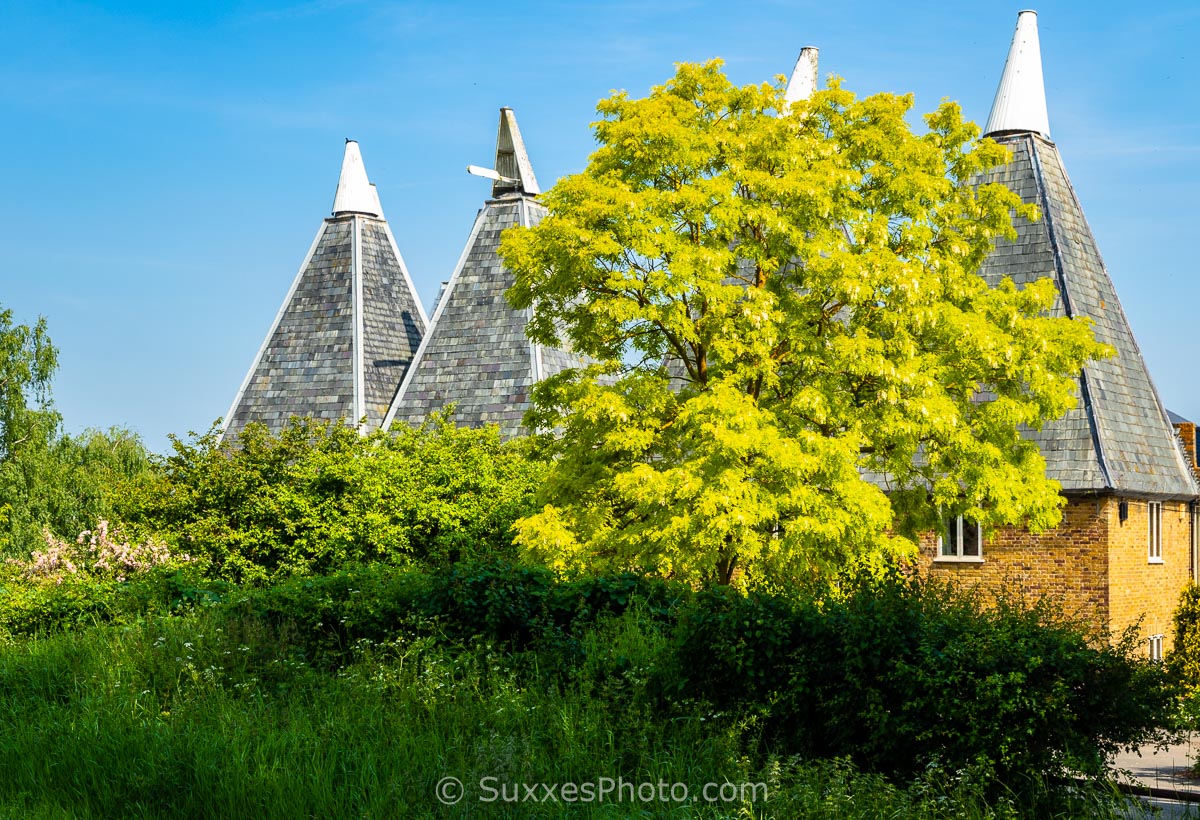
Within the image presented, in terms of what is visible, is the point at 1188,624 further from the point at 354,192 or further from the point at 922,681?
the point at 354,192

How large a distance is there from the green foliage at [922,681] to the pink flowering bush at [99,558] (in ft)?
43.7

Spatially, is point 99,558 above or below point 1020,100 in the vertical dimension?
below

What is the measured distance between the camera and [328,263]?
35.6 metres

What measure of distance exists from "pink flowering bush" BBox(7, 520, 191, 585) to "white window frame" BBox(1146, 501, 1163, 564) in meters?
17.4

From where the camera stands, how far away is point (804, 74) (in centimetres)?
2708

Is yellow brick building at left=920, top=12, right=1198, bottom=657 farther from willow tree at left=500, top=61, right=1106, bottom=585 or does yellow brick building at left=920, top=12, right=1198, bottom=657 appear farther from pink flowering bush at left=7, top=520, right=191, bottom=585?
pink flowering bush at left=7, top=520, right=191, bottom=585

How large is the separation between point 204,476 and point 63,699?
39.4 feet

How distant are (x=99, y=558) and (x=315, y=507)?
3.61 metres

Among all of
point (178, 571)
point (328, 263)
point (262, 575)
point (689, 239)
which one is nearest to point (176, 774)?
point (178, 571)

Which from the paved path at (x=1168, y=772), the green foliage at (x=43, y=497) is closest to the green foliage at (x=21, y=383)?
the green foliage at (x=43, y=497)

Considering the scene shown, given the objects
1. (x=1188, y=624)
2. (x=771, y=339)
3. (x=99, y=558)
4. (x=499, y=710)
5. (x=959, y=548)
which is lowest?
(x=1188, y=624)

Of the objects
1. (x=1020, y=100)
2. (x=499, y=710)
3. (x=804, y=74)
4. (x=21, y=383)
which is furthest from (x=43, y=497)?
(x=499, y=710)

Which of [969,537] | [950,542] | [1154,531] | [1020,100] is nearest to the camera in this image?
[969,537]

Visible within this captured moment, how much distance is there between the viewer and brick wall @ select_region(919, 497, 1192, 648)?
870 inches
